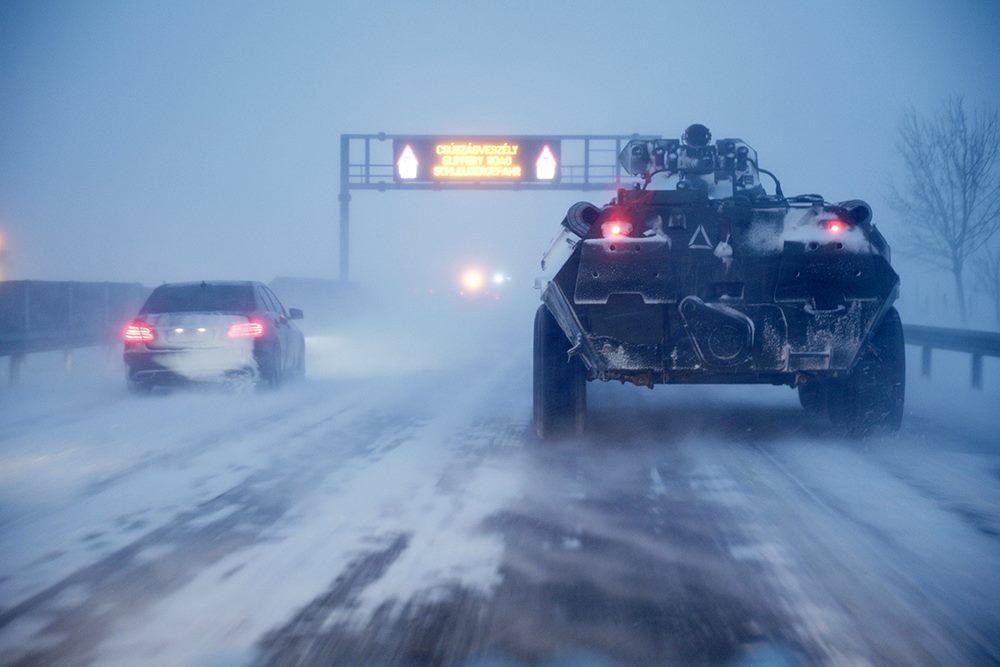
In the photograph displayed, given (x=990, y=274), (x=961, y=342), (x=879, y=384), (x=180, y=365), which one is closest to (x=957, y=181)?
(x=990, y=274)

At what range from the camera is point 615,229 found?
24.5 ft

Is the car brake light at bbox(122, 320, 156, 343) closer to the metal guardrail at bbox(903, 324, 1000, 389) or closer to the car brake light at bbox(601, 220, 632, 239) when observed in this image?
the car brake light at bbox(601, 220, 632, 239)

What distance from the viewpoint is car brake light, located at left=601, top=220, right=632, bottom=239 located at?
24.5 feet

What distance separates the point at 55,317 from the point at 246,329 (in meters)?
7.11

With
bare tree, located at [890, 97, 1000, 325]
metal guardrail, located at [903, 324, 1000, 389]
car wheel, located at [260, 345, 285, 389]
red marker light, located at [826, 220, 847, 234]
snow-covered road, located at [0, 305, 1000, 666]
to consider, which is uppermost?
bare tree, located at [890, 97, 1000, 325]

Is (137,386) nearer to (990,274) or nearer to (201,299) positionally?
(201,299)

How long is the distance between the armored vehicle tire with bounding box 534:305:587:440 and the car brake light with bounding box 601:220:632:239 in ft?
3.89

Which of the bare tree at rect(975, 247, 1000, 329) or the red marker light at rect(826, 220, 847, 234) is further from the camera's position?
the bare tree at rect(975, 247, 1000, 329)

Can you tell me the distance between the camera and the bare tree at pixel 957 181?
26.1m

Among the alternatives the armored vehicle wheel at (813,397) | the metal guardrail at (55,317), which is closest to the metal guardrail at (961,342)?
the armored vehicle wheel at (813,397)

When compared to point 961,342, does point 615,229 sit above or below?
above

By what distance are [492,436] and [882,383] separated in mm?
3412

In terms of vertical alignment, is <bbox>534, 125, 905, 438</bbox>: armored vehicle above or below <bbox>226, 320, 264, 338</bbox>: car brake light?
above

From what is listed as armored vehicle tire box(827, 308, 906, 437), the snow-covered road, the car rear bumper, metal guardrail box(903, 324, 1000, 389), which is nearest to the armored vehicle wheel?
the snow-covered road
